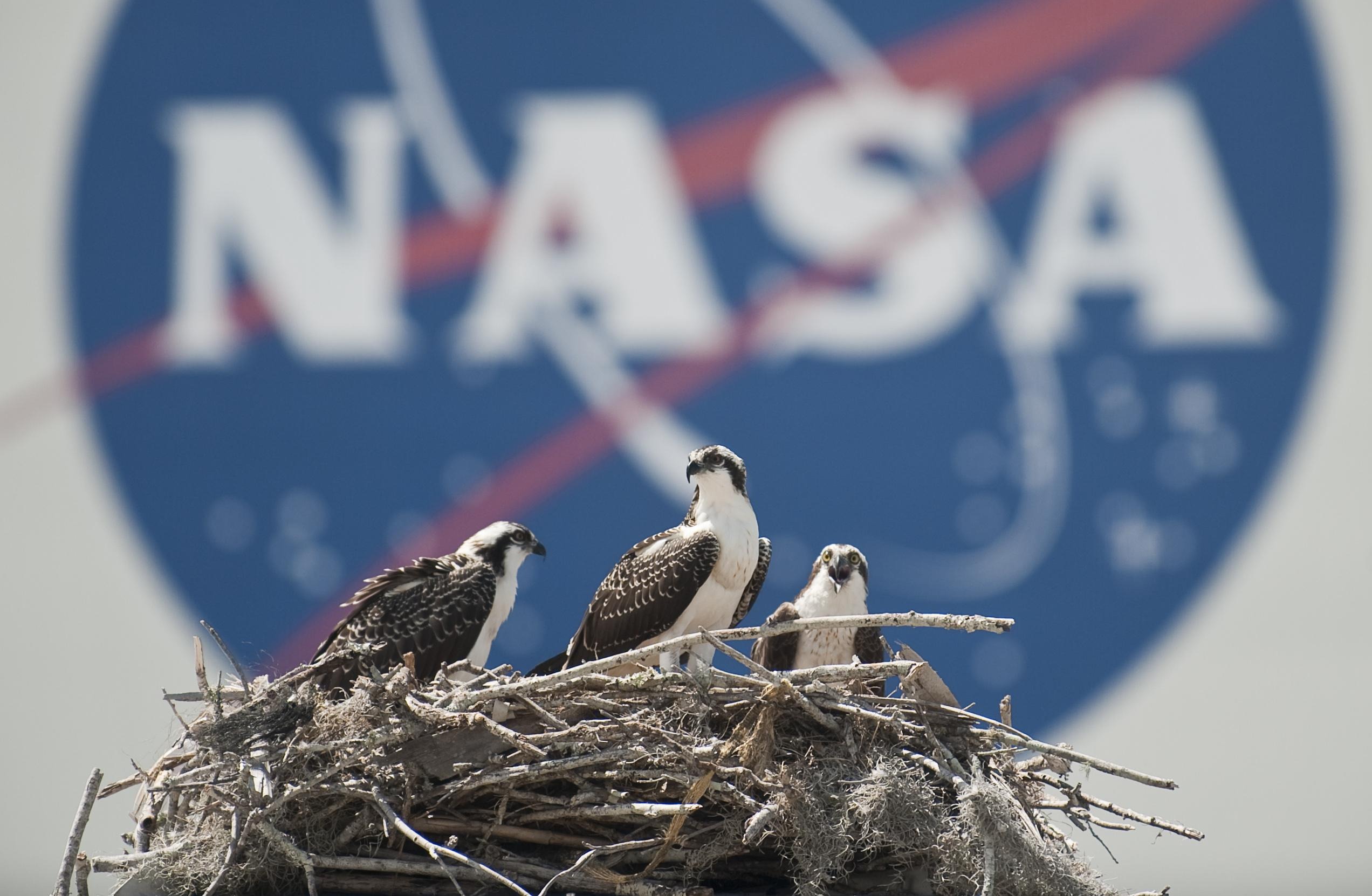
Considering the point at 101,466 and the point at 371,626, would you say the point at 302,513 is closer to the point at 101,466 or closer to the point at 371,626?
the point at 101,466

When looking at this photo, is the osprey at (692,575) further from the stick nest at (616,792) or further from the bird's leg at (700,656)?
the stick nest at (616,792)

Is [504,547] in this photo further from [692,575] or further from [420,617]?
[692,575]

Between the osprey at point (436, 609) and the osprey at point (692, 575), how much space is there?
0.28 metres

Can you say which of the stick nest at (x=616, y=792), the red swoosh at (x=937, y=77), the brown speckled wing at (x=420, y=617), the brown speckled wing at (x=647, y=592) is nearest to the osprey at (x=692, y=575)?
the brown speckled wing at (x=647, y=592)

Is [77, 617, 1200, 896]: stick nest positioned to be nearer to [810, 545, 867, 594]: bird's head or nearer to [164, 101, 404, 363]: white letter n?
[810, 545, 867, 594]: bird's head

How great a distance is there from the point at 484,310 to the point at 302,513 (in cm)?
154

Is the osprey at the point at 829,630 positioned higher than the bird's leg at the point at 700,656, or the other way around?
the osprey at the point at 829,630

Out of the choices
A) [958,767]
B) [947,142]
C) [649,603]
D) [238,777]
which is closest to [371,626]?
[649,603]

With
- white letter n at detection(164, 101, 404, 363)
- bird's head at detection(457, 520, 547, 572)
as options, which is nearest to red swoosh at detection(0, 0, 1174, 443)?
white letter n at detection(164, 101, 404, 363)

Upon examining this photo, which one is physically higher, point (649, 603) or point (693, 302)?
point (693, 302)

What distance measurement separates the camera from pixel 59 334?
9.96 meters

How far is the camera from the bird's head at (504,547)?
620cm

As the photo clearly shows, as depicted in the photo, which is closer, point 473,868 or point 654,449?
point 473,868

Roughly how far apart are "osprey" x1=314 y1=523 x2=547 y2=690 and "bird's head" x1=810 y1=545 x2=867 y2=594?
3.44ft
